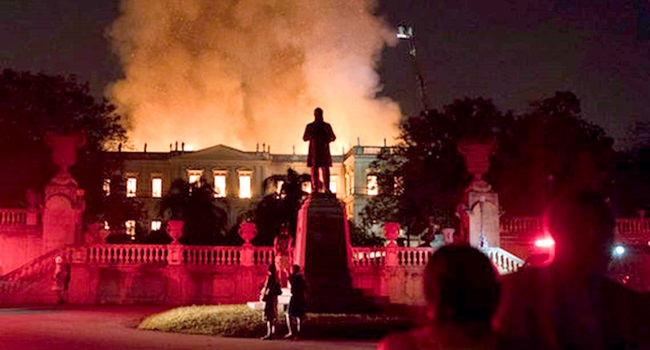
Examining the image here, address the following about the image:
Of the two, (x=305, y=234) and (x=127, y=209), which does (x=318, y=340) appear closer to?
(x=305, y=234)

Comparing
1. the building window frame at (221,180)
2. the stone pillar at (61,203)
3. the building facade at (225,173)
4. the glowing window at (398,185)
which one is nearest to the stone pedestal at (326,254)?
the stone pillar at (61,203)

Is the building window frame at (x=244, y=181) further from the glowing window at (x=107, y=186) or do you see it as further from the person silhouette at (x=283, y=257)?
the person silhouette at (x=283, y=257)

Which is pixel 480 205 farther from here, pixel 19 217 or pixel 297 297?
pixel 19 217

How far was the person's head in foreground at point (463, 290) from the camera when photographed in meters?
3.02

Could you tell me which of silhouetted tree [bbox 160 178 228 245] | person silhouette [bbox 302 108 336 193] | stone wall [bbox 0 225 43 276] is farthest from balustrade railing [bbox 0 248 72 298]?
silhouetted tree [bbox 160 178 228 245]

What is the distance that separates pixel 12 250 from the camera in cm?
3275

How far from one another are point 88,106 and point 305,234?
29.2 meters

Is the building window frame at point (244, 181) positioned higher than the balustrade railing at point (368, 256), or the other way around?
the building window frame at point (244, 181)

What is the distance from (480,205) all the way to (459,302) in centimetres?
2637

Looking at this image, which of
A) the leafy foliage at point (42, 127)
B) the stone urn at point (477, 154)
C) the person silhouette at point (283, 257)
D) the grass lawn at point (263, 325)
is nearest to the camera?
the grass lawn at point (263, 325)

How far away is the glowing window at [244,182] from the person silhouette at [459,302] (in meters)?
90.9

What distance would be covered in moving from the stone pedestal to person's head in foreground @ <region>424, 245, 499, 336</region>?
18.2m

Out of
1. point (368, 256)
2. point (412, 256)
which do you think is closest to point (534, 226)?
point (412, 256)

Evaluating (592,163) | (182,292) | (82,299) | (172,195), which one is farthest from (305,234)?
(172,195)
